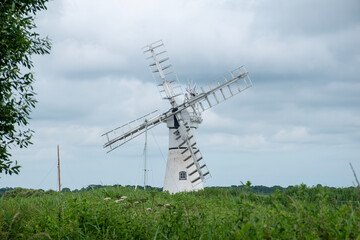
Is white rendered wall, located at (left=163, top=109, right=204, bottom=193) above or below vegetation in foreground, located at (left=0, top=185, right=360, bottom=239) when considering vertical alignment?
above

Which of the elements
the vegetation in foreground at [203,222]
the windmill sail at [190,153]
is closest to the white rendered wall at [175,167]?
the windmill sail at [190,153]

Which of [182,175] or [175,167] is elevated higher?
[175,167]

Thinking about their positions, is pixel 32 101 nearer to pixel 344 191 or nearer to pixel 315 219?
pixel 315 219

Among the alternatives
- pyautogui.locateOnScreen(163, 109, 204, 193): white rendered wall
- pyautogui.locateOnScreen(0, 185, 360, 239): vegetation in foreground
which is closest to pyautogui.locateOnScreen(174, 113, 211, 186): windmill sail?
pyautogui.locateOnScreen(163, 109, 204, 193): white rendered wall

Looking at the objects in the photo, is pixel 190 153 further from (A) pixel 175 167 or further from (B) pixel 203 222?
(B) pixel 203 222

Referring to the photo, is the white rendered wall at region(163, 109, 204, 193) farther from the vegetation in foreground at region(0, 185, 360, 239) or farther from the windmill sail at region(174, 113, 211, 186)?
the vegetation in foreground at region(0, 185, 360, 239)

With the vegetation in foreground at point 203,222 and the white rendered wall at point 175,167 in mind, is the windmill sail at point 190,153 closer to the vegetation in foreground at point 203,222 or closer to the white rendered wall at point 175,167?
the white rendered wall at point 175,167

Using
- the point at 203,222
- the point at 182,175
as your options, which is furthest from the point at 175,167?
the point at 203,222

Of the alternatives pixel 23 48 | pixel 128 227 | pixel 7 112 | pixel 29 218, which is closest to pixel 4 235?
pixel 29 218

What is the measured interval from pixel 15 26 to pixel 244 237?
1125 cm

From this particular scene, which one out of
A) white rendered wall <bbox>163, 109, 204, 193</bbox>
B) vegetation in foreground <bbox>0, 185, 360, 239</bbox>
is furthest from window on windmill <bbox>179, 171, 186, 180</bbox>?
vegetation in foreground <bbox>0, 185, 360, 239</bbox>

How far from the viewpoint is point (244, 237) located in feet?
15.8

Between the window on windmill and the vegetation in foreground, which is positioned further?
the window on windmill

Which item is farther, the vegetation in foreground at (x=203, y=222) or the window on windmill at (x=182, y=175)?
the window on windmill at (x=182, y=175)
